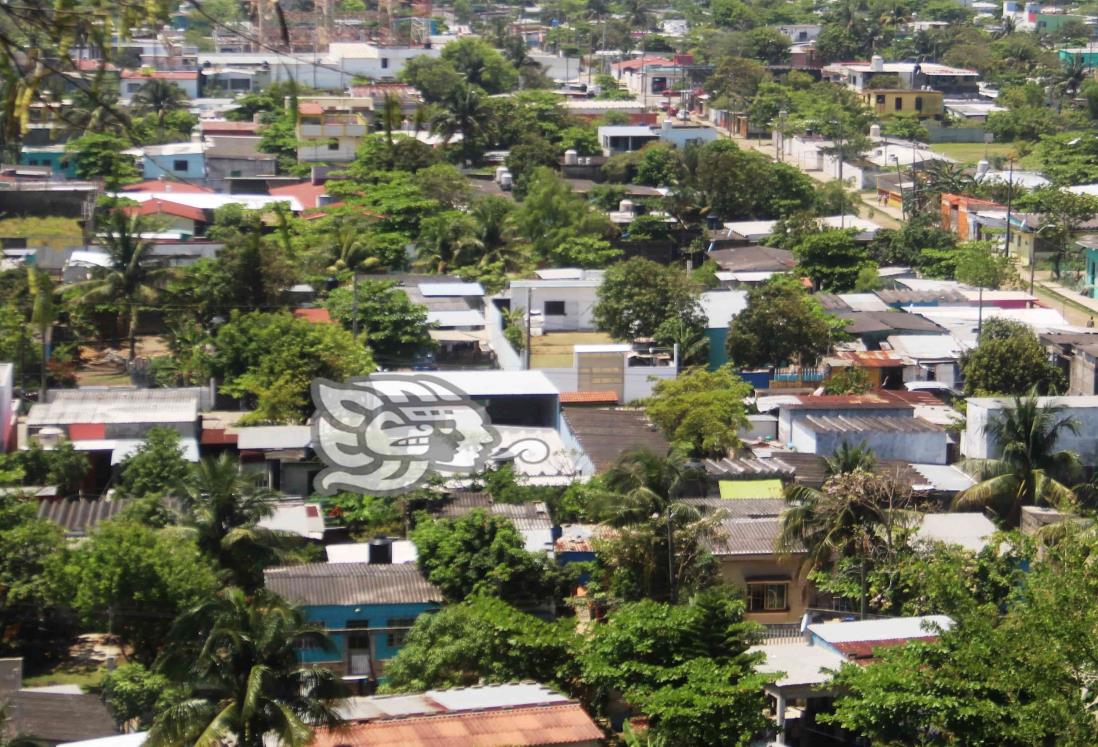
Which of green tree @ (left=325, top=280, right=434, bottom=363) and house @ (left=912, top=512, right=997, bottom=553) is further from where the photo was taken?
green tree @ (left=325, top=280, right=434, bottom=363)

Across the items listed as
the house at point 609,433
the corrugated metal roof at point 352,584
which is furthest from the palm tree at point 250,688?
the house at point 609,433

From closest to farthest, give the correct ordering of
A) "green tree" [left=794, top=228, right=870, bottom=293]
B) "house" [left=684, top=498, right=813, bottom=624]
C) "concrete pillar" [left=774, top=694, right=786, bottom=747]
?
1. "concrete pillar" [left=774, top=694, right=786, bottom=747]
2. "house" [left=684, top=498, right=813, bottom=624]
3. "green tree" [left=794, top=228, right=870, bottom=293]

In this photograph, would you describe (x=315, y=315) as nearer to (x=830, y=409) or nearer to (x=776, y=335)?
(x=776, y=335)

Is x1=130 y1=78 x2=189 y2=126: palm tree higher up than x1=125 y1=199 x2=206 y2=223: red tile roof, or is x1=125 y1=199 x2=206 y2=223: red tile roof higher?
x1=130 y1=78 x2=189 y2=126: palm tree

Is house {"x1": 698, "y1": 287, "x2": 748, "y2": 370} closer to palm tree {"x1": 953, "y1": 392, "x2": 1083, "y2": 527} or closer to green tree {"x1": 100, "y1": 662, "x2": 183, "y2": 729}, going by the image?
palm tree {"x1": 953, "y1": 392, "x2": 1083, "y2": 527}

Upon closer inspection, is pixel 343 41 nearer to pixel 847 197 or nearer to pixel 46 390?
pixel 847 197

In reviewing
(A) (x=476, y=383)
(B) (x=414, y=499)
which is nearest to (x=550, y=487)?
(B) (x=414, y=499)

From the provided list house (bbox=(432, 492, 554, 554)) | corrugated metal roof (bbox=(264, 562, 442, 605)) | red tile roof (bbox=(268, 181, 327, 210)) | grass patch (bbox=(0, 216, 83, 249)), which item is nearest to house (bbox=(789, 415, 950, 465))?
house (bbox=(432, 492, 554, 554))
